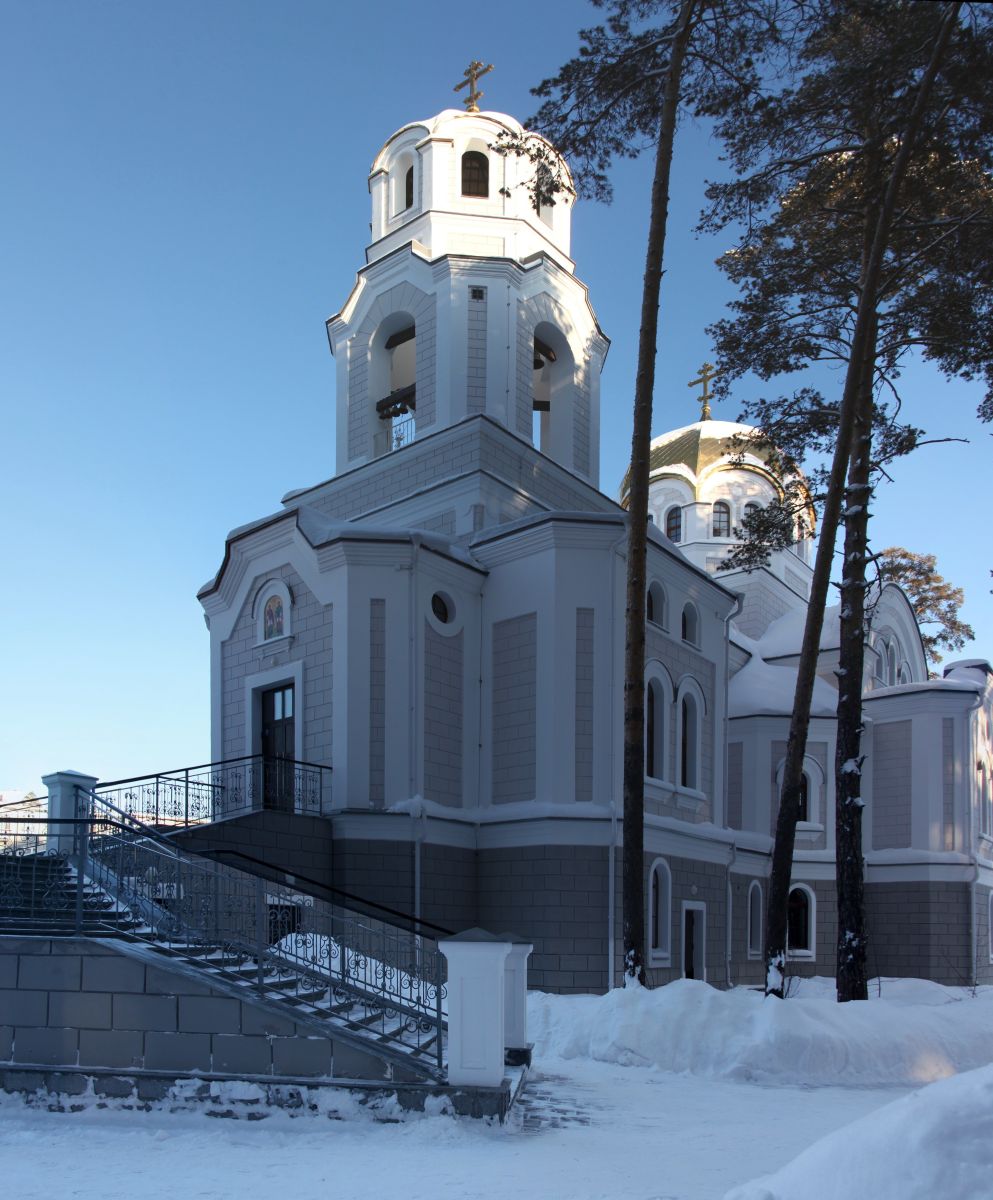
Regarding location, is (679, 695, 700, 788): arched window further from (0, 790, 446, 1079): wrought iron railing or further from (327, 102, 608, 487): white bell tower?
(0, 790, 446, 1079): wrought iron railing

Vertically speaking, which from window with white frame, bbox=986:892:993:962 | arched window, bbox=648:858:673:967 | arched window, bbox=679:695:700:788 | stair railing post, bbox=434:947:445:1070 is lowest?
window with white frame, bbox=986:892:993:962

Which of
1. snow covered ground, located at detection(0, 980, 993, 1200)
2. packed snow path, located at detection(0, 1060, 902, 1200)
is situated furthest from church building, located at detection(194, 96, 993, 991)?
packed snow path, located at detection(0, 1060, 902, 1200)

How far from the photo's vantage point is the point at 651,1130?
7965 mm

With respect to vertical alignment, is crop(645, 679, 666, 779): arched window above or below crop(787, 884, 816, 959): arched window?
above

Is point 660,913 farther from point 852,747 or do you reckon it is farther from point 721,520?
point 721,520

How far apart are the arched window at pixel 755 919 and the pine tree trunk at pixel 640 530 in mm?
10457

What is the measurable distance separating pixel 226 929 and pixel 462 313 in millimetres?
13709

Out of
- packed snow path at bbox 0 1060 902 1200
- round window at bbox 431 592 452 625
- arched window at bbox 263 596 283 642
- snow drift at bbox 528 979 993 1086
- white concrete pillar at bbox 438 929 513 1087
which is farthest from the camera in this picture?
arched window at bbox 263 596 283 642

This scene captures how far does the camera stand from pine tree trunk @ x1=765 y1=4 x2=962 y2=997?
1302cm

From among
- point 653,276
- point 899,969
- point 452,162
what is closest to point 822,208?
point 653,276

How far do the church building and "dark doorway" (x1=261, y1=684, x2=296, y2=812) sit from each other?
52mm

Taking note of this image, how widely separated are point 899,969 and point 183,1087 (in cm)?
1835

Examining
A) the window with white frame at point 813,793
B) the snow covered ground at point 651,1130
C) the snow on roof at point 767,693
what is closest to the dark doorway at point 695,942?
the window with white frame at point 813,793

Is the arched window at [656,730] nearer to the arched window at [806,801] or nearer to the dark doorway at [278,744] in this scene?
the dark doorway at [278,744]
